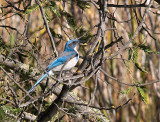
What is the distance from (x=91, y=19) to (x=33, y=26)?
2.84 ft

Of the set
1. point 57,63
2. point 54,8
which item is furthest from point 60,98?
point 54,8

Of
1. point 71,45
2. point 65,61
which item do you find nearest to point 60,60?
point 65,61

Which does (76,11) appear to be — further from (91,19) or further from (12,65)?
(12,65)

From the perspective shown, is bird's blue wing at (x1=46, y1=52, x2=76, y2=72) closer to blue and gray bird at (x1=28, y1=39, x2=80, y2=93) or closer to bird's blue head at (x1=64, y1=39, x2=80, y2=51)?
blue and gray bird at (x1=28, y1=39, x2=80, y2=93)

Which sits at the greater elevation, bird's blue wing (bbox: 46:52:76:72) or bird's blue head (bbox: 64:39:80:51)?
bird's blue head (bbox: 64:39:80:51)

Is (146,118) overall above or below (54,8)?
below

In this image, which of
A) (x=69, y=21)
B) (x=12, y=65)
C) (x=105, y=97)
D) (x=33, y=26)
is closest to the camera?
(x=69, y=21)

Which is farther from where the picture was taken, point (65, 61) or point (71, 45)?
point (71, 45)

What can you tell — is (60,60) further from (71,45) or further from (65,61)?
(71,45)

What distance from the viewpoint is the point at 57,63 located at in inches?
117

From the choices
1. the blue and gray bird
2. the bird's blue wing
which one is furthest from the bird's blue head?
the bird's blue wing

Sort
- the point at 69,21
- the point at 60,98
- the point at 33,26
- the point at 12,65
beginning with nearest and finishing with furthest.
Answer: the point at 60,98
the point at 69,21
the point at 12,65
the point at 33,26

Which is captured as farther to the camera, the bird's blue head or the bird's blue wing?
the bird's blue head

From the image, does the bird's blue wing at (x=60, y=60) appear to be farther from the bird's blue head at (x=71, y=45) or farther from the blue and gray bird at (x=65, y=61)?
the bird's blue head at (x=71, y=45)
